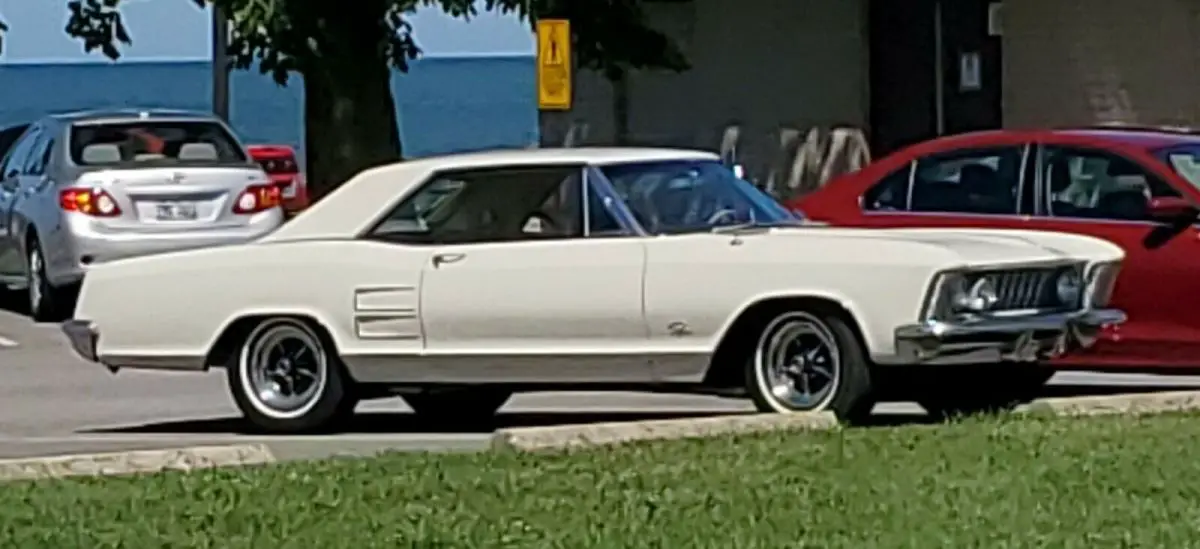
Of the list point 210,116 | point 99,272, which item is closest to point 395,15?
point 210,116

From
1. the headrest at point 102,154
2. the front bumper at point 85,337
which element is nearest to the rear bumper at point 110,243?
the headrest at point 102,154

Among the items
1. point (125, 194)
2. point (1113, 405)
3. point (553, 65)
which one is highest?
point (553, 65)

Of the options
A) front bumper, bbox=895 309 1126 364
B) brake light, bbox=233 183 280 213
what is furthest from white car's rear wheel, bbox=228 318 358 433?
brake light, bbox=233 183 280 213

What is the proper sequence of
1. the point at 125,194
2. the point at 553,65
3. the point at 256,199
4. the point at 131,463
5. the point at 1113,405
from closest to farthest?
the point at 131,463
the point at 1113,405
the point at 553,65
the point at 125,194
the point at 256,199

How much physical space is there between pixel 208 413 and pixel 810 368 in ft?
12.0

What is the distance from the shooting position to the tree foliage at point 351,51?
24.0m

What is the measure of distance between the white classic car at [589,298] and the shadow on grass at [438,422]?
0.65 feet

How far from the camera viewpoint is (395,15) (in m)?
25.0

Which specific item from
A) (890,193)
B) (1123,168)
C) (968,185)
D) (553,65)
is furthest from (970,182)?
(553,65)

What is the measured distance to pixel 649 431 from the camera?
1105cm

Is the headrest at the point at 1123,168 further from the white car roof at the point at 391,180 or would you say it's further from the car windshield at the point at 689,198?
the white car roof at the point at 391,180

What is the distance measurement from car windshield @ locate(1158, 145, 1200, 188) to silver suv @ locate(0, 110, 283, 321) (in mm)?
8425

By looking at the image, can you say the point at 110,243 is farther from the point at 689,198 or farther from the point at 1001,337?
the point at 1001,337

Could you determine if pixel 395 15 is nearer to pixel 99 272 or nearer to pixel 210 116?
pixel 210 116
